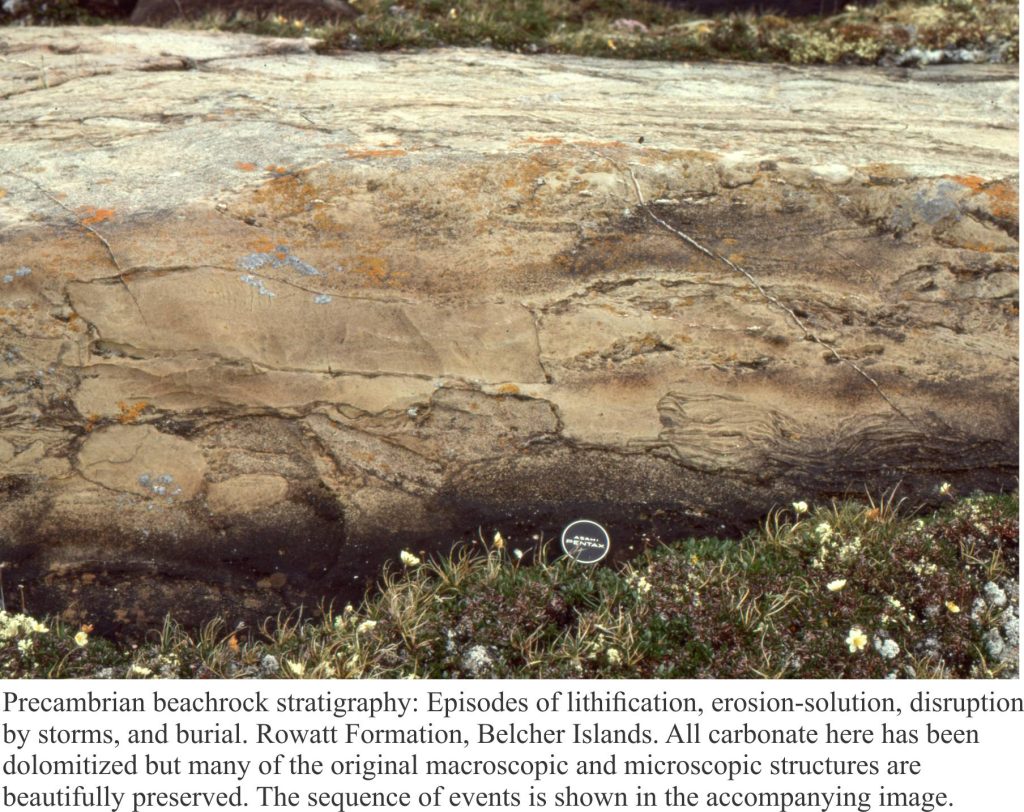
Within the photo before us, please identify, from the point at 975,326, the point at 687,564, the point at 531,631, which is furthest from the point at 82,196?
the point at 975,326

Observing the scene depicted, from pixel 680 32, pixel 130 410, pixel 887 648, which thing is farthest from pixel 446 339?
pixel 680 32

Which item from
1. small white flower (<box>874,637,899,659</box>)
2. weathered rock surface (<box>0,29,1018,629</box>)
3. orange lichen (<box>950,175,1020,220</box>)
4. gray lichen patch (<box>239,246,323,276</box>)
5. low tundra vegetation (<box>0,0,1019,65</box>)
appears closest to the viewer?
small white flower (<box>874,637,899,659</box>)

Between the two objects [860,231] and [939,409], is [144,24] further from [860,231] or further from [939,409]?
[939,409]

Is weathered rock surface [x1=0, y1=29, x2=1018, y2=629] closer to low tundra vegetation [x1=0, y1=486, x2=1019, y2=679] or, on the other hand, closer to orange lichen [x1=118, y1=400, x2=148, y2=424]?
orange lichen [x1=118, y1=400, x2=148, y2=424]

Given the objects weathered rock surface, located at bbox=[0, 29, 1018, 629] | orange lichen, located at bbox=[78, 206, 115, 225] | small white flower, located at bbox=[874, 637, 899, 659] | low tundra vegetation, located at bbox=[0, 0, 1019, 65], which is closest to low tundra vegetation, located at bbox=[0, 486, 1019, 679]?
small white flower, located at bbox=[874, 637, 899, 659]

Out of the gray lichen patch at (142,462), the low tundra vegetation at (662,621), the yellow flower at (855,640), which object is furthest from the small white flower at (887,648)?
the gray lichen patch at (142,462)
